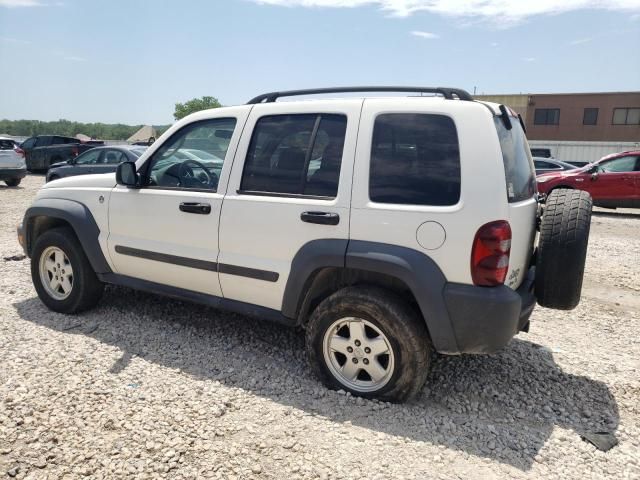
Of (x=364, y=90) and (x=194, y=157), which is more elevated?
(x=364, y=90)

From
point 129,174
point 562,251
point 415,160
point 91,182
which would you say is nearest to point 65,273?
point 91,182

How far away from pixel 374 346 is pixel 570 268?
1.33 m

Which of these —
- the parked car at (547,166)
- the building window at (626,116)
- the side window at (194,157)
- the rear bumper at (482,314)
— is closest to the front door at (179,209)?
the side window at (194,157)

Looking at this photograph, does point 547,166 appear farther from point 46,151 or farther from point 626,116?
point 626,116

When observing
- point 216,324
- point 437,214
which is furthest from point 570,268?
point 216,324

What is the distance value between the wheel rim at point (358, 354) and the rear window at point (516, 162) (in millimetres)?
1182

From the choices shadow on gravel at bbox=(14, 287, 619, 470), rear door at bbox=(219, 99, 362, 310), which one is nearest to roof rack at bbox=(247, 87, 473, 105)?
rear door at bbox=(219, 99, 362, 310)

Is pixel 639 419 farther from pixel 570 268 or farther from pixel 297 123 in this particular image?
pixel 297 123

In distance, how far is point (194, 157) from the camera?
3967mm

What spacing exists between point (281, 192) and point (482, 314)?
1.50 m

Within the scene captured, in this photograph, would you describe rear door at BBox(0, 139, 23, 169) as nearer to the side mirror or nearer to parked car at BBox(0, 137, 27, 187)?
parked car at BBox(0, 137, 27, 187)

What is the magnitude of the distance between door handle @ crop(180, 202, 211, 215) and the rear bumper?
5.86 ft

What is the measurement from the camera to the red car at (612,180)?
1225cm

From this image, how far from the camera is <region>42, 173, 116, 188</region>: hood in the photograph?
4.20m
